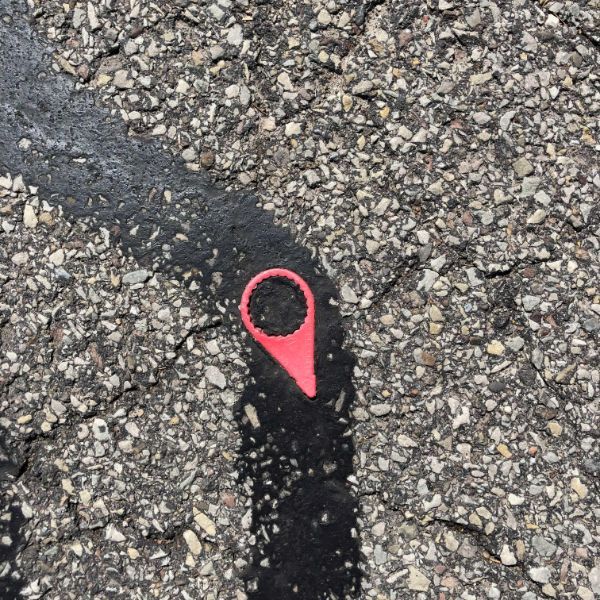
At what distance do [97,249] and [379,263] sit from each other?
0.85 meters

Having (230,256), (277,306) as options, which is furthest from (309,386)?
(230,256)

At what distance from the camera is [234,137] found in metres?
2.14

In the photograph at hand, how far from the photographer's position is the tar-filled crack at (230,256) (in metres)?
2.04

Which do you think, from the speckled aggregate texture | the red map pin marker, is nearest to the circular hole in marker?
the red map pin marker

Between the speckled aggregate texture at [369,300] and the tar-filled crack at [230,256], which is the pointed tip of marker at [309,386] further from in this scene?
the speckled aggregate texture at [369,300]

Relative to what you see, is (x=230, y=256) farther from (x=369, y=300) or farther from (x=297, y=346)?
(x=369, y=300)

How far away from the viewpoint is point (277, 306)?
83.5 inches

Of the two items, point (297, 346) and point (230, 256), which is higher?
point (230, 256)

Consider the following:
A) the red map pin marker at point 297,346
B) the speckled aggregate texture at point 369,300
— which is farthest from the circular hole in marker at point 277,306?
the speckled aggregate texture at point 369,300

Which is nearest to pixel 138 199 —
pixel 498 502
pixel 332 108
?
pixel 332 108

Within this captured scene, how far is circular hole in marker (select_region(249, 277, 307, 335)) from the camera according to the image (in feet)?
6.91

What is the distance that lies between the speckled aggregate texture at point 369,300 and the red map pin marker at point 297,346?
89 millimetres

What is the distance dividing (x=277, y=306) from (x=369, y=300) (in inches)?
10.9

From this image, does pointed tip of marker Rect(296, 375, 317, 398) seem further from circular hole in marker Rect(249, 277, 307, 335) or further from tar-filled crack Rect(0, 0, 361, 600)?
circular hole in marker Rect(249, 277, 307, 335)
